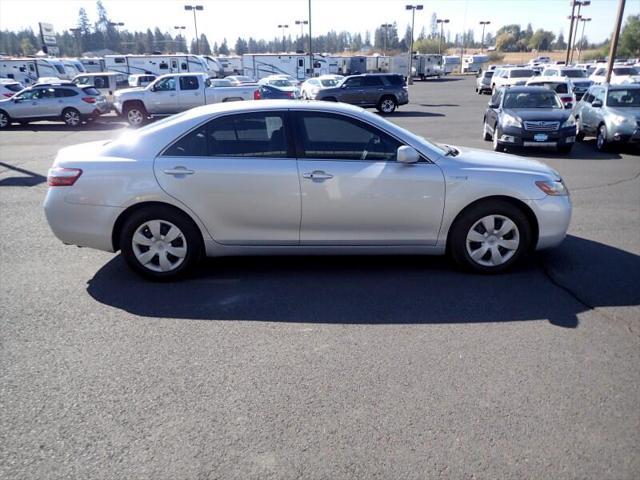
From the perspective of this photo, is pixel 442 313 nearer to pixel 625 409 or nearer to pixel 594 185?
pixel 625 409

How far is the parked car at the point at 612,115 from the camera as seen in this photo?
12.3 m

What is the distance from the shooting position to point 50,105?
20.4 metres

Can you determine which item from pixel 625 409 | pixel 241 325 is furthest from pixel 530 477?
pixel 241 325

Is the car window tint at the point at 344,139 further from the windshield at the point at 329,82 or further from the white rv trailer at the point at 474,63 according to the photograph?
the white rv trailer at the point at 474,63

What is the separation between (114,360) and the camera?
138 inches

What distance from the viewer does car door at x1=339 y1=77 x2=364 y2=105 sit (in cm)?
2455

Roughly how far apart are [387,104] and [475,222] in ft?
69.3

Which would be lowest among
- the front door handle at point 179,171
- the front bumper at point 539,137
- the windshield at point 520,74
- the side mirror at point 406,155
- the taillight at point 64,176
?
the front bumper at point 539,137

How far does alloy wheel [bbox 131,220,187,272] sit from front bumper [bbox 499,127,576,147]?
9.78m

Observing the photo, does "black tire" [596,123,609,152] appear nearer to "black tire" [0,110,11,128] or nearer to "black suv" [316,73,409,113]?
"black suv" [316,73,409,113]

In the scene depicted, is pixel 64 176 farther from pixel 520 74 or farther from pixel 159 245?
pixel 520 74

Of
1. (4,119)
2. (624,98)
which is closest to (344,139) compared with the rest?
(624,98)

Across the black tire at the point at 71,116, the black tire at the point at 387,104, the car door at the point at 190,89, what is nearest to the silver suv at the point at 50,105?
the black tire at the point at 71,116

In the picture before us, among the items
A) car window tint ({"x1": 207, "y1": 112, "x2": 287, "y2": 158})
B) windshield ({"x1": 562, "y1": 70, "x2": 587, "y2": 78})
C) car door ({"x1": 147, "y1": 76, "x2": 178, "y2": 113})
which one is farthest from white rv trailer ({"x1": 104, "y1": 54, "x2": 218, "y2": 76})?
car window tint ({"x1": 207, "y1": 112, "x2": 287, "y2": 158})
